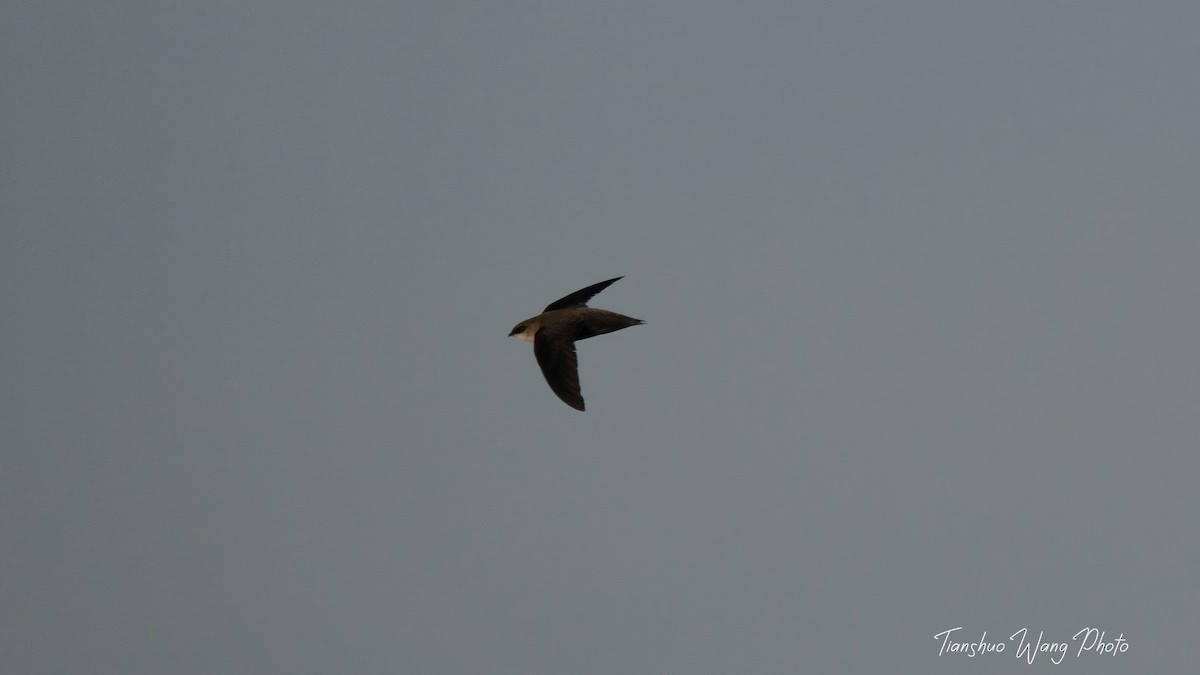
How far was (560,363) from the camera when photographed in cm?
3131

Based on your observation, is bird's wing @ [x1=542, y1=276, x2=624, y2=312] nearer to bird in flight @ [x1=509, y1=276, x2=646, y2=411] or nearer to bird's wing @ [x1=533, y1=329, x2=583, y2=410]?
bird in flight @ [x1=509, y1=276, x2=646, y2=411]

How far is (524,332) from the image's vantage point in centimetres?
3341

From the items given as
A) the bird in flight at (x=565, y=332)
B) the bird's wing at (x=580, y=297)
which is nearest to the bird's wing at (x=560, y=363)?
the bird in flight at (x=565, y=332)

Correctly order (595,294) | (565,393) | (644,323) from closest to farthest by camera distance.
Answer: (565,393), (644,323), (595,294)

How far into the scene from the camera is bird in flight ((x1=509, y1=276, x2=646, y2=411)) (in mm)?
30828

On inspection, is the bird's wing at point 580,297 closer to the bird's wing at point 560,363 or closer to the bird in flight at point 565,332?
the bird in flight at point 565,332

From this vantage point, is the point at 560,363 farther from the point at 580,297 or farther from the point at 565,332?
the point at 580,297

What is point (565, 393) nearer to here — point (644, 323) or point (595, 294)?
point (644, 323)

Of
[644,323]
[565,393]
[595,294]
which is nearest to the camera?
[565,393]

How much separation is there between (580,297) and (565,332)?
115 inches

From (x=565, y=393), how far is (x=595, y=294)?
5.46 meters

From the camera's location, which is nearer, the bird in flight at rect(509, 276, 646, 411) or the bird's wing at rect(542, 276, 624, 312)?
the bird in flight at rect(509, 276, 646, 411)

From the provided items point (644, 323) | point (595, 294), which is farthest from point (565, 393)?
point (595, 294)

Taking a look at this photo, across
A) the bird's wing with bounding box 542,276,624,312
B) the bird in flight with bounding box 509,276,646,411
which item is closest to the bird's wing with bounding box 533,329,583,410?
the bird in flight with bounding box 509,276,646,411
